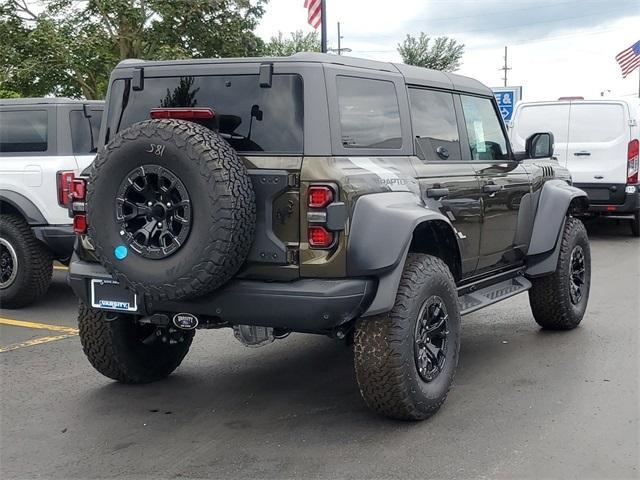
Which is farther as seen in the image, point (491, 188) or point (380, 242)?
point (491, 188)

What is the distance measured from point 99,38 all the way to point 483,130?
1242 centimetres

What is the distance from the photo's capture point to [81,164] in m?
6.97

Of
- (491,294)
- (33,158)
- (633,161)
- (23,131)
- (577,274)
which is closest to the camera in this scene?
(491,294)

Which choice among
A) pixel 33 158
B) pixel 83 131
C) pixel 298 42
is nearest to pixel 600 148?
pixel 83 131

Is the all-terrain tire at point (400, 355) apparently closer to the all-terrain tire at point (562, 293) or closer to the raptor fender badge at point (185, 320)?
→ the raptor fender badge at point (185, 320)

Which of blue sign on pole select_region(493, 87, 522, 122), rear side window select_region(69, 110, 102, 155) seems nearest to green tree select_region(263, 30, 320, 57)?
blue sign on pole select_region(493, 87, 522, 122)

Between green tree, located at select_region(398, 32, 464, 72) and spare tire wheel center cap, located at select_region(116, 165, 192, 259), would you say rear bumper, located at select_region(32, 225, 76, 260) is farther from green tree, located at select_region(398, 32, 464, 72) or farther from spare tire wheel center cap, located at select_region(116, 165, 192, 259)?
green tree, located at select_region(398, 32, 464, 72)

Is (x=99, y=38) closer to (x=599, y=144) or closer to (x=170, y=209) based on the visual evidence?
(x=599, y=144)

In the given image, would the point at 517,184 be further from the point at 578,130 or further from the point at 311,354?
the point at 578,130

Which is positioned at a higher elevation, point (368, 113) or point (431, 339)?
point (368, 113)

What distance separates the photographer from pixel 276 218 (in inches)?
149

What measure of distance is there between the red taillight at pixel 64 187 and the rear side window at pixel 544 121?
7302 mm

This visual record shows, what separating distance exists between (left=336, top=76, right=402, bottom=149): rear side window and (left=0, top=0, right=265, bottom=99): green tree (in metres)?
12.0

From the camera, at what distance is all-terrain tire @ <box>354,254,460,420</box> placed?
3.90 m
